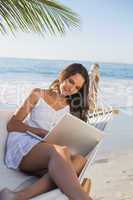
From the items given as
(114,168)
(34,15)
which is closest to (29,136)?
(34,15)

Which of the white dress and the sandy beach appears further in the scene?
the sandy beach

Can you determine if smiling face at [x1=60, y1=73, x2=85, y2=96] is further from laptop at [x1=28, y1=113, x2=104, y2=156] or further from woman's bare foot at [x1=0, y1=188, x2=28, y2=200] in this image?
woman's bare foot at [x1=0, y1=188, x2=28, y2=200]

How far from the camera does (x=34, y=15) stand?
2504 millimetres

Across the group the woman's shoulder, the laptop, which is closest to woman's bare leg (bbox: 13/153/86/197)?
the laptop

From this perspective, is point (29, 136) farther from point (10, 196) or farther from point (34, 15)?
point (34, 15)

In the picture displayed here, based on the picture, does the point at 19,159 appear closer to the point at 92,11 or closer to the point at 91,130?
the point at 91,130

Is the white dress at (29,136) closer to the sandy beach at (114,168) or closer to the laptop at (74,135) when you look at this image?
the laptop at (74,135)

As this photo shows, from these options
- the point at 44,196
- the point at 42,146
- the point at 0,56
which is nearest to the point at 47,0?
the point at 42,146

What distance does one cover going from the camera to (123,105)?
348 inches

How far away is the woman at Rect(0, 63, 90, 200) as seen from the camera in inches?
69.3

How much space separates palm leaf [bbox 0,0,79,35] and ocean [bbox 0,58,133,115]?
6129mm

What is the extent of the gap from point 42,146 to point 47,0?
0.99m

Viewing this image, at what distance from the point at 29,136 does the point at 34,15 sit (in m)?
0.81

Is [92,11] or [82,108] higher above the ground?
[92,11]
